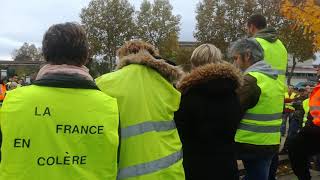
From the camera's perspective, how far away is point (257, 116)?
17.1 feet

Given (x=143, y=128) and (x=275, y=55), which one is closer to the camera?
(x=143, y=128)

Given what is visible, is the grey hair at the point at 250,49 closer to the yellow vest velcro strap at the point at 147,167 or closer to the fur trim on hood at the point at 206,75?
the fur trim on hood at the point at 206,75

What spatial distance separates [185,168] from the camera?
4.03 meters

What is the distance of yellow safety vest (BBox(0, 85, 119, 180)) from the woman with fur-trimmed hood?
1.01 meters

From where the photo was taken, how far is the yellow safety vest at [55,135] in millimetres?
2883

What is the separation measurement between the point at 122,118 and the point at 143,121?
0.48 ft

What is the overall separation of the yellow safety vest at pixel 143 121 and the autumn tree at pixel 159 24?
47.2 meters

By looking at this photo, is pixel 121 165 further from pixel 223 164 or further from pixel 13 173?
pixel 223 164

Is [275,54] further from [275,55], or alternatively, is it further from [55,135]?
[55,135]

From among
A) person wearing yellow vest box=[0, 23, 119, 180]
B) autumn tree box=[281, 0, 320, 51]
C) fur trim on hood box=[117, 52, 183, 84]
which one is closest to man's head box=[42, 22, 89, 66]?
person wearing yellow vest box=[0, 23, 119, 180]

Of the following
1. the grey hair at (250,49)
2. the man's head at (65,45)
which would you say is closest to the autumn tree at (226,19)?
the grey hair at (250,49)

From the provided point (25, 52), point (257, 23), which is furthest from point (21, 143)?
point (25, 52)

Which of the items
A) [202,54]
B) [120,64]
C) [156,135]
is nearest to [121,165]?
[156,135]

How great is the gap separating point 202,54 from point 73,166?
1722 millimetres
